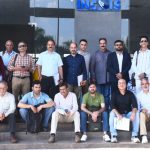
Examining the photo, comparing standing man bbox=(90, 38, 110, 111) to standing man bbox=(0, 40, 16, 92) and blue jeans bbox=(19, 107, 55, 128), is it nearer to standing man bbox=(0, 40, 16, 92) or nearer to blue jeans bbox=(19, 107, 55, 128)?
blue jeans bbox=(19, 107, 55, 128)

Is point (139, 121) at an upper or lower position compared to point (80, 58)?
lower

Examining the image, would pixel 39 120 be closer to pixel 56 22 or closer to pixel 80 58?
pixel 80 58

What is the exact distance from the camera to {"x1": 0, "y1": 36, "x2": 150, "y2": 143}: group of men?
875cm

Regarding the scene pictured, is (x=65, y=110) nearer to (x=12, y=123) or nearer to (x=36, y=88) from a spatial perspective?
(x=36, y=88)

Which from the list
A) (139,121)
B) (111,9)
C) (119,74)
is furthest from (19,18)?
(139,121)

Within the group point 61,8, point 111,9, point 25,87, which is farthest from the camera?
point 61,8

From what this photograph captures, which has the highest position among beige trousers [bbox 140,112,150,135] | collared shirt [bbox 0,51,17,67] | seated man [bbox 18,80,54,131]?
collared shirt [bbox 0,51,17,67]

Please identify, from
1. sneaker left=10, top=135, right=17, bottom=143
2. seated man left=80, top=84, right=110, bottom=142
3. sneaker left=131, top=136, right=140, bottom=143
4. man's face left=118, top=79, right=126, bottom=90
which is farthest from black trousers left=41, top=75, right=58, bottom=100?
sneaker left=131, top=136, right=140, bottom=143

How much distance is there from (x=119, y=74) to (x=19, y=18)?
198 inches

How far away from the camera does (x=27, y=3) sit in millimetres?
13297

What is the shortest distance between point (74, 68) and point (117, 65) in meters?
0.94

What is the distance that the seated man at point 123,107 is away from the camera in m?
8.65

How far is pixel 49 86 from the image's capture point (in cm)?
947

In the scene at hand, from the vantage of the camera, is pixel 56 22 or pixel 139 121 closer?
pixel 139 121
